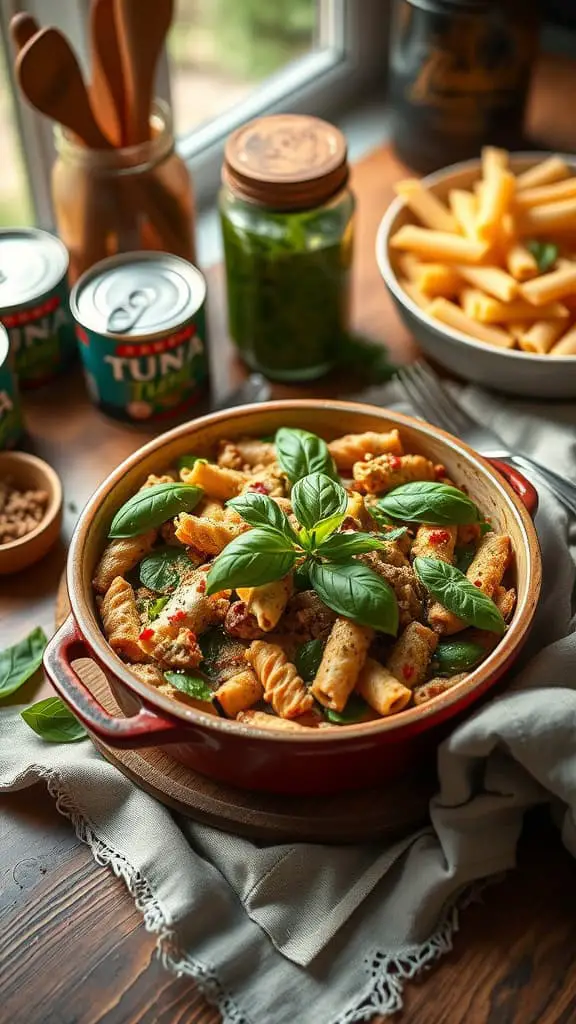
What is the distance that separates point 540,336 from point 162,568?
2.23ft

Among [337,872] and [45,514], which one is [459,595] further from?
[45,514]

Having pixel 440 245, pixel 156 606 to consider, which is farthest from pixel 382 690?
pixel 440 245

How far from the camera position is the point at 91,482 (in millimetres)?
1655

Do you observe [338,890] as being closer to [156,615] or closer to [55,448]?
[156,615]

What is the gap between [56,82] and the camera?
1586mm

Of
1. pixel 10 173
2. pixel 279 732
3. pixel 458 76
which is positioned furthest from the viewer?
pixel 10 173

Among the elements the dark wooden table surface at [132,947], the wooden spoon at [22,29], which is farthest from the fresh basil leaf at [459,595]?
the wooden spoon at [22,29]

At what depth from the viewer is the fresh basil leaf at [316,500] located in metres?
1.22

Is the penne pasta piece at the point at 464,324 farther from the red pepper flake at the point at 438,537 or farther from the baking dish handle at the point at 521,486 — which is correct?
the red pepper flake at the point at 438,537

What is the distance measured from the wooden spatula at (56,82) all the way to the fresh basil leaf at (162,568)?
701mm

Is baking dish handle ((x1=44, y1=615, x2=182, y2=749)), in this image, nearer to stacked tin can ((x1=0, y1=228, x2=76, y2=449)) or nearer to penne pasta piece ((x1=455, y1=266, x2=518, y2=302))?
stacked tin can ((x1=0, y1=228, x2=76, y2=449))

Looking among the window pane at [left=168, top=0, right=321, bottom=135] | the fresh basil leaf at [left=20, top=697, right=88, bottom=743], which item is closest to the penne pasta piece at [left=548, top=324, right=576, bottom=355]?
the fresh basil leaf at [left=20, top=697, right=88, bottom=743]

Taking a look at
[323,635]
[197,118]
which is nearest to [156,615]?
[323,635]

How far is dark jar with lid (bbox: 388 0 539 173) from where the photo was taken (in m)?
1.89
